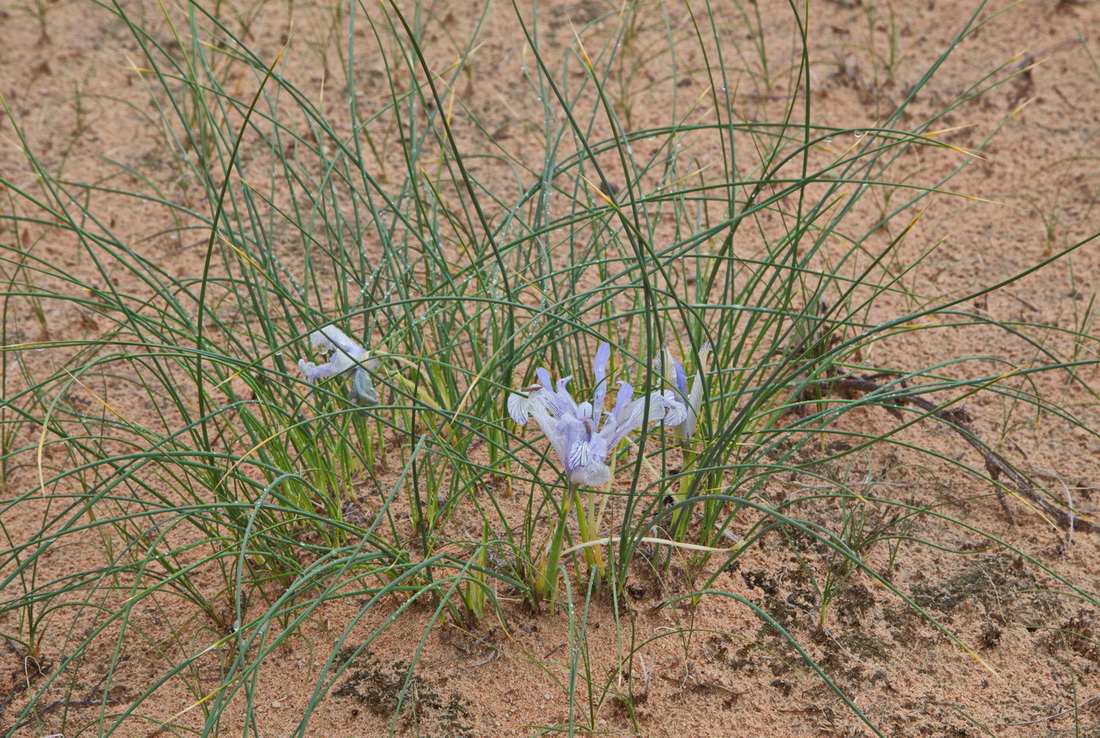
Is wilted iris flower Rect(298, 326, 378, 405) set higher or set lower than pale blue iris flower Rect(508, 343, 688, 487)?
higher

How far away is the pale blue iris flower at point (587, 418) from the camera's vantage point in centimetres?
158

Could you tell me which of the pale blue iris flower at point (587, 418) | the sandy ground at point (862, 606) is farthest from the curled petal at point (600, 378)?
the sandy ground at point (862, 606)

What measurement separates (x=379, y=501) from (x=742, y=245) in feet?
4.49

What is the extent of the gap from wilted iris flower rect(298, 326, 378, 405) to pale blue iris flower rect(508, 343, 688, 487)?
27 centimetres

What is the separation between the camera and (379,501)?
2.19m

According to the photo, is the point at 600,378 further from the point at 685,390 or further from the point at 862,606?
the point at 862,606

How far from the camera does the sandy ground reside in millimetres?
1754

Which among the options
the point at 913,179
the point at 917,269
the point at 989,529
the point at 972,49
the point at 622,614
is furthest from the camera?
the point at 972,49

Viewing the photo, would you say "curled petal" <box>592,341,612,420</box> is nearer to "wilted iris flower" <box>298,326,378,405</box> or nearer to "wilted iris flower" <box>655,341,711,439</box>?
"wilted iris flower" <box>655,341,711,439</box>

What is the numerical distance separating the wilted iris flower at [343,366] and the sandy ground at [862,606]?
42cm

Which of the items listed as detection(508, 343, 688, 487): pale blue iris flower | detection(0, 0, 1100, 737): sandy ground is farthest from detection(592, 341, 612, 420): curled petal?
detection(0, 0, 1100, 737): sandy ground

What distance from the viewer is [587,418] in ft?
5.48

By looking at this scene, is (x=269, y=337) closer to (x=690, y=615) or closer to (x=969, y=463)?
(x=690, y=615)

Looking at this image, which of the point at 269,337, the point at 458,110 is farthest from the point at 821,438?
the point at 458,110
